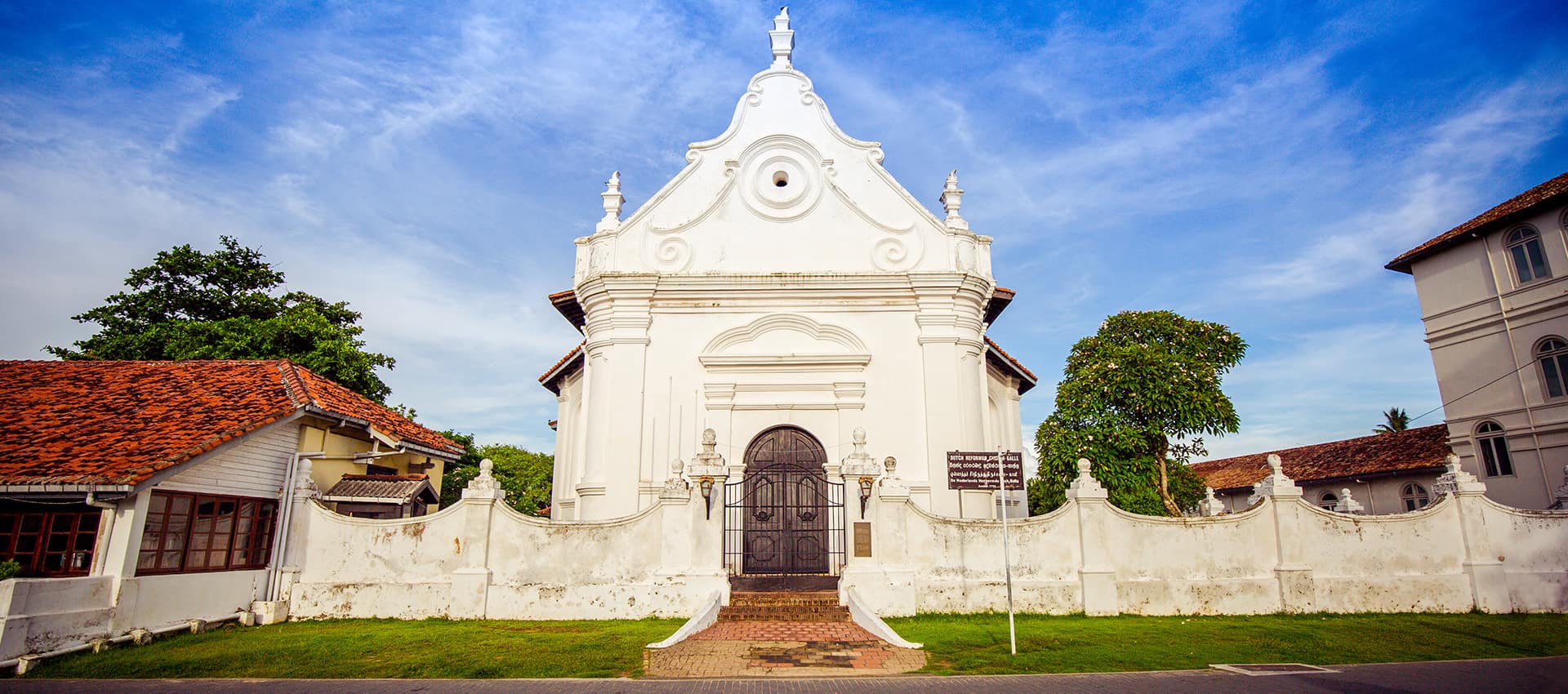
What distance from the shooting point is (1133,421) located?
19.8 m

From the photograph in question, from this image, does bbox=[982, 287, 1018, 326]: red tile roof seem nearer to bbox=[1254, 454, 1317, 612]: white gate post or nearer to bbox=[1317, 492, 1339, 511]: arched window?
bbox=[1254, 454, 1317, 612]: white gate post

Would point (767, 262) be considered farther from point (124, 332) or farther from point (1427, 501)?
point (1427, 501)

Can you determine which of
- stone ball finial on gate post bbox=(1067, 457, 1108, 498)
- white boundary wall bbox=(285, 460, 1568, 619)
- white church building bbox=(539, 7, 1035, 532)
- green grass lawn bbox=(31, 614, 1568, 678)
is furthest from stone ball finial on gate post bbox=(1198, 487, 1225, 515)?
stone ball finial on gate post bbox=(1067, 457, 1108, 498)

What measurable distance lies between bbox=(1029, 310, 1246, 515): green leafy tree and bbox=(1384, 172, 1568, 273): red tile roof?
814cm

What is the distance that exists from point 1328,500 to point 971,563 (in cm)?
2339

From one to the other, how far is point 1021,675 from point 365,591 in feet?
33.5

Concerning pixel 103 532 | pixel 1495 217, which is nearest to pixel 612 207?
pixel 103 532

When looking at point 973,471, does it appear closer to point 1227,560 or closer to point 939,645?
point 939,645

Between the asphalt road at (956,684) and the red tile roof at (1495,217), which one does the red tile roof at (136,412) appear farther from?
the red tile roof at (1495,217)

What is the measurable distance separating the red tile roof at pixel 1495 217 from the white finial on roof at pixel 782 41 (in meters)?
18.8

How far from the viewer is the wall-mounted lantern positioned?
1261 centimetres

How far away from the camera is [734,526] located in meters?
14.8

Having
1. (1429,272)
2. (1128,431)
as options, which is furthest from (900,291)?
(1429,272)

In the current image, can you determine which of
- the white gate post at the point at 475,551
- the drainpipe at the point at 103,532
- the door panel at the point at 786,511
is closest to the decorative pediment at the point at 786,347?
the door panel at the point at 786,511
